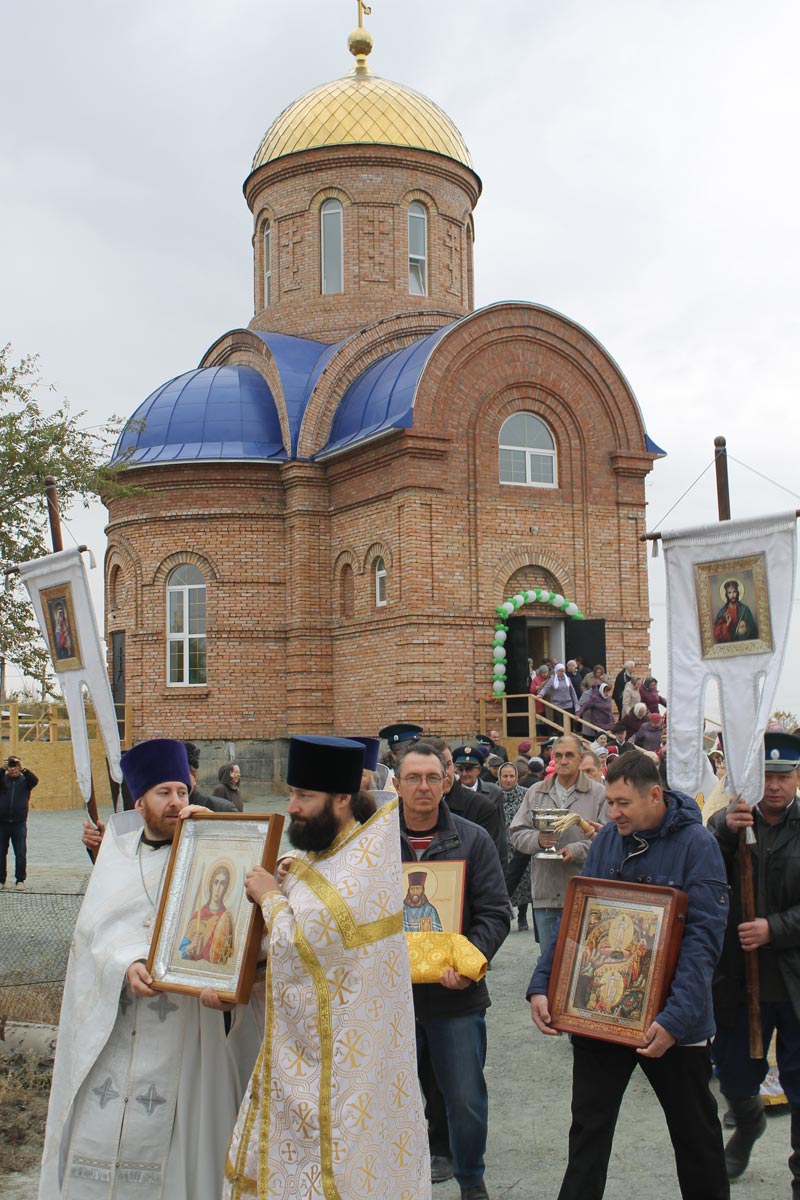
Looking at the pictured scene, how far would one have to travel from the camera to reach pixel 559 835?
24.6ft

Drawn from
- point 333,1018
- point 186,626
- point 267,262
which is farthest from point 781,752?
point 267,262

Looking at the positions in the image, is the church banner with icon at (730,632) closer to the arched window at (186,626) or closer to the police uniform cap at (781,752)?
the police uniform cap at (781,752)

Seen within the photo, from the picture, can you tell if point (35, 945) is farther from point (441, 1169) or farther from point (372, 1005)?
point (372, 1005)

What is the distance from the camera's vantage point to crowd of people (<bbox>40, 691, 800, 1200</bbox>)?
12.4ft

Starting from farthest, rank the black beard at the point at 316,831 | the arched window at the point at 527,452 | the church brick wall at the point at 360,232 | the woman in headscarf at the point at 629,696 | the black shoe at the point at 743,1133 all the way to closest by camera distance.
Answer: the church brick wall at the point at 360,232, the arched window at the point at 527,452, the woman in headscarf at the point at 629,696, the black shoe at the point at 743,1133, the black beard at the point at 316,831

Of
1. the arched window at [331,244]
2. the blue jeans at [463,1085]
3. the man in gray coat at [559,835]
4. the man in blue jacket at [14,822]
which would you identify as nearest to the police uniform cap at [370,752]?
the blue jeans at [463,1085]

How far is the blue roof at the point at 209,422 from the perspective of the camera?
77.6ft

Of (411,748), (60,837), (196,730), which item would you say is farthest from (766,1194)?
(196,730)

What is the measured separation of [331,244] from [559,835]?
20646 mm

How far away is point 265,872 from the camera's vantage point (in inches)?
160

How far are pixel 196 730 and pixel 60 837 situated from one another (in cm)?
476

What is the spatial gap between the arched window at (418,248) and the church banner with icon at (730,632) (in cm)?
2168

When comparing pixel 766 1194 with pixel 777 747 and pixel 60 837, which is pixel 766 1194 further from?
pixel 60 837

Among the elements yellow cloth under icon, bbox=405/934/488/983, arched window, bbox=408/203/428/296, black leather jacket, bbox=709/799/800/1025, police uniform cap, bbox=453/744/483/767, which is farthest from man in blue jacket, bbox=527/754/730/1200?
arched window, bbox=408/203/428/296
